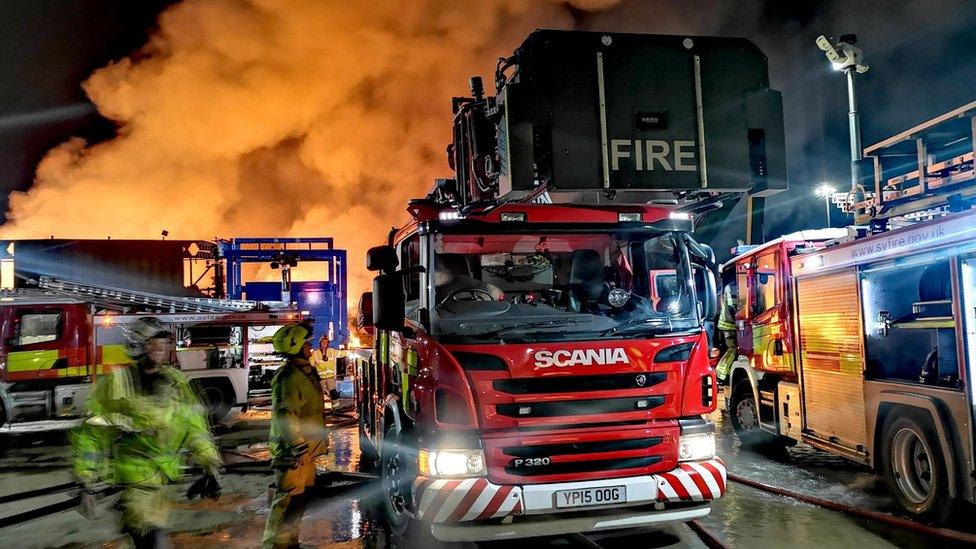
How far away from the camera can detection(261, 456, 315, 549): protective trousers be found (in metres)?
4.04

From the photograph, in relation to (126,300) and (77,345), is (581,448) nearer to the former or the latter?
(126,300)

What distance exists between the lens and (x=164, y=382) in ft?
11.0

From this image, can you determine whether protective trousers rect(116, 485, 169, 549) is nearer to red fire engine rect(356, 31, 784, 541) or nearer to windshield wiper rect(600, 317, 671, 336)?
red fire engine rect(356, 31, 784, 541)

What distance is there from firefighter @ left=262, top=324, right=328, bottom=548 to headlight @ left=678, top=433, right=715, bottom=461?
94.4 inches

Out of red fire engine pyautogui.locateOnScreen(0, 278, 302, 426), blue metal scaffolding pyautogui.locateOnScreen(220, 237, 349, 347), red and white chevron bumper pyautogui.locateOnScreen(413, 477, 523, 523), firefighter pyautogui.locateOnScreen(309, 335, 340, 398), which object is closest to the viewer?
red and white chevron bumper pyautogui.locateOnScreen(413, 477, 523, 523)

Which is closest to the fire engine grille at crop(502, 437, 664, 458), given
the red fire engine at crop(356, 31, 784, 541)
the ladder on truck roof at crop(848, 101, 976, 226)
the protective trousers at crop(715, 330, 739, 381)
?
the red fire engine at crop(356, 31, 784, 541)

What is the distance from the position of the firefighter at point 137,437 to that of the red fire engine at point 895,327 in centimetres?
516

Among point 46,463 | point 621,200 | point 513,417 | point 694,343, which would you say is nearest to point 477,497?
point 513,417

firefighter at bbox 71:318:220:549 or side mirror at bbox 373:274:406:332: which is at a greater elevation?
side mirror at bbox 373:274:406:332

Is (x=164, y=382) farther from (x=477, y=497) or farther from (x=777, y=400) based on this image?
(x=777, y=400)

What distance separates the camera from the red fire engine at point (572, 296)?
4047mm

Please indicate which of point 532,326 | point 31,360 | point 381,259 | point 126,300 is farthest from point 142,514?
point 31,360

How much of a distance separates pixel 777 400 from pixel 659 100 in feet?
14.5

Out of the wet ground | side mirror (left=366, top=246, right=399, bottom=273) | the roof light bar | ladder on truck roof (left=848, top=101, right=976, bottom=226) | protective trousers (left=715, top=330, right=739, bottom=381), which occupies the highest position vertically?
ladder on truck roof (left=848, top=101, right=976, bottom=226)
